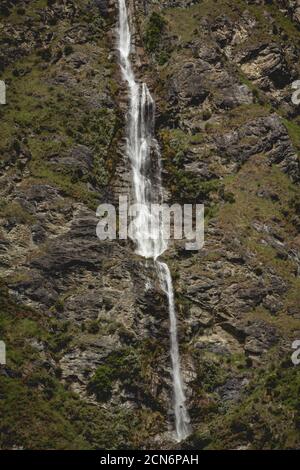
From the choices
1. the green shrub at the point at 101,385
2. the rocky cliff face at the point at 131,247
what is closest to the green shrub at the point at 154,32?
the rocky cliff face at the point at 131,247

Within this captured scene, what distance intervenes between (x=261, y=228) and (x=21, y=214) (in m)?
27.0

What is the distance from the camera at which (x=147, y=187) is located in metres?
99.6

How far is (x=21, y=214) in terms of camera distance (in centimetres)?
9044

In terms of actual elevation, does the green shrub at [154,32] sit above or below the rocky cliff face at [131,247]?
above

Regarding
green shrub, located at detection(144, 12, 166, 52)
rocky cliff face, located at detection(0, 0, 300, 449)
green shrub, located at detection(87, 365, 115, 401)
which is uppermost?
green shrub, located at detection(144, 12, 166, 52)

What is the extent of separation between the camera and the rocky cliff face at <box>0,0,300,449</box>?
77.9 meters

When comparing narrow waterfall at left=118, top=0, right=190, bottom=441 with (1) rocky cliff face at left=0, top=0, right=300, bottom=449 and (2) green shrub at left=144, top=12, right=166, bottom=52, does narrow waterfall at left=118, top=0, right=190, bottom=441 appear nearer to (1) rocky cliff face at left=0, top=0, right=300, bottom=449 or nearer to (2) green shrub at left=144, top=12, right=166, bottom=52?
(1) rocky cliff face at left=0, top=0, right=300, bottom=449

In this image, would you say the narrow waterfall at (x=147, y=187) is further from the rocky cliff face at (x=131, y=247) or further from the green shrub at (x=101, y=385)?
the green shrub at (x=101, y=385)

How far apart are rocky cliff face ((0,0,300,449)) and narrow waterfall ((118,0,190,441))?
977 millimetres

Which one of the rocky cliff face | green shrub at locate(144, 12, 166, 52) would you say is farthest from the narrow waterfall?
green shrub at locate(144, 12, 166, 52)

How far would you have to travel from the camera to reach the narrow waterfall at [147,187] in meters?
82.7

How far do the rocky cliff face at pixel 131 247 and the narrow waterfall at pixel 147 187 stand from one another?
977mm

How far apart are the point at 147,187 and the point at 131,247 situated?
405 inches
